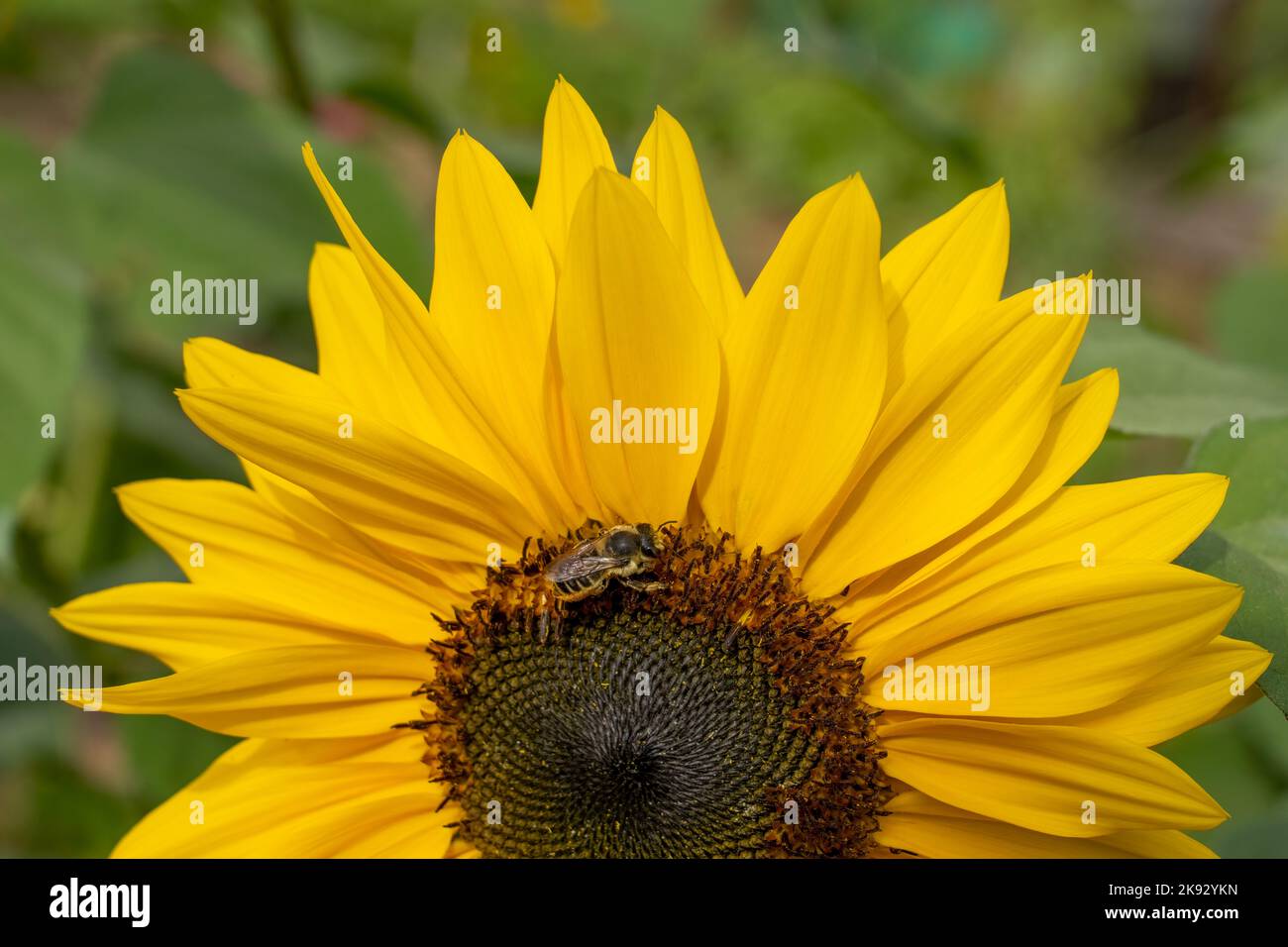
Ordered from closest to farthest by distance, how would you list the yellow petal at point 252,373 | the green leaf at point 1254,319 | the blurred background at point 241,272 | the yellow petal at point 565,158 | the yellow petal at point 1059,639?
the yellow petal at point 1059,639, the yellow petal at point 565,158, the yellow petal at point 252,373, the blurred background at point 241,272, the green leaf at point 1254,319

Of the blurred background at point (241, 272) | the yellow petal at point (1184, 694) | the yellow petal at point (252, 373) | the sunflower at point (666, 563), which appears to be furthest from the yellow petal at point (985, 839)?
the yellow petal at point (252, 373)

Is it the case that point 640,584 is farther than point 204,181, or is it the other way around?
point 204,181

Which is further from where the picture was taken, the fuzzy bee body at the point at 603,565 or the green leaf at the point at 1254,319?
the green leaf at the point at 1254,319

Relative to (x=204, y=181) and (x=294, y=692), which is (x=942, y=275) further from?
(x=204, y=181)

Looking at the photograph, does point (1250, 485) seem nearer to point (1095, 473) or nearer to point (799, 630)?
point (799, 630)

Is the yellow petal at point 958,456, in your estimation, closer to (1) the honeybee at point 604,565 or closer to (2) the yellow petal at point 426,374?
(1) the honeybee at point 604,565

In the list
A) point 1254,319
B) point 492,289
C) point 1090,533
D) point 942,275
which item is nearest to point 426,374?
point 492,289

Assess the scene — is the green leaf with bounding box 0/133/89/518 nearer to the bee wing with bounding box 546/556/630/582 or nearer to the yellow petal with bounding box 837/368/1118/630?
the bee wing with bounding box 546/556/630/582
